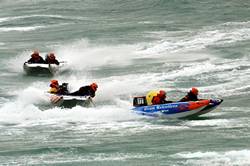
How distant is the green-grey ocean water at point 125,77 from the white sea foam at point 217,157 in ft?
0.12

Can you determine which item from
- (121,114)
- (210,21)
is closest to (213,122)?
(121,114)

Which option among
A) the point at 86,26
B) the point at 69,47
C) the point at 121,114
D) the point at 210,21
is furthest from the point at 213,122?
the point at 86,26

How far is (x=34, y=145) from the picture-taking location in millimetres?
36500

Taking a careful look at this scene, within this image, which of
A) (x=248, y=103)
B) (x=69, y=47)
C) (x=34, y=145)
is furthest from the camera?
(x=69, y=47)

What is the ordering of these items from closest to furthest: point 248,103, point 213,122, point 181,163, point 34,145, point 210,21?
point 181,163 < point 34,145 < point 213,122 < point 248,103 < point 210,21

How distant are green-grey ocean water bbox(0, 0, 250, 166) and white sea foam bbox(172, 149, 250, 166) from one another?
4cm

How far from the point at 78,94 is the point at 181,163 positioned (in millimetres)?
13569

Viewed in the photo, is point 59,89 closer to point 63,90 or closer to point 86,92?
point 63,90

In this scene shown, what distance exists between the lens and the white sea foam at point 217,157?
31.7m

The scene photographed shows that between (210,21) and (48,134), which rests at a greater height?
(210,21)

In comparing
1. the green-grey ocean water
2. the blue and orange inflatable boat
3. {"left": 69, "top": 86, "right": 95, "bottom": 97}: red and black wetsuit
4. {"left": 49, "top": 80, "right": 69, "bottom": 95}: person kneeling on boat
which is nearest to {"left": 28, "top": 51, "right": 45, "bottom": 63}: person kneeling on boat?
the green-grey ocean water

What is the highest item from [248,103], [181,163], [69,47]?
[69,47]

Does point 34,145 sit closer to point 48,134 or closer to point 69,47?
point 48,134

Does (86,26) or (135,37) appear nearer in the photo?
(135,37)
